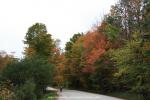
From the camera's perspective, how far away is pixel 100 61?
74688mm

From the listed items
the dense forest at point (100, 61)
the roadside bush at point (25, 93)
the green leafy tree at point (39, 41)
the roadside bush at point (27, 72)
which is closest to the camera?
the roadside bush at point (25, 93)

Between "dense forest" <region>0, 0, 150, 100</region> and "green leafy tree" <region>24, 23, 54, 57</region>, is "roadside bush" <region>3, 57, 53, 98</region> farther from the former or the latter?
"green leafy tree" <region>24, 23, 54, 57</region>

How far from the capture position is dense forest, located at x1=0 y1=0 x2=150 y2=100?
41.5m

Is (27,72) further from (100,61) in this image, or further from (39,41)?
(39,41)

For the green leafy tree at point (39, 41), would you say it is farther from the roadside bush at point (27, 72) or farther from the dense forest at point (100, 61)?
the roadside bush at point (27, 72)

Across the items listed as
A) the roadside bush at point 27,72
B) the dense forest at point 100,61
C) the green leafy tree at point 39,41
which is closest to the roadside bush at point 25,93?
the dense forest at point 100,61

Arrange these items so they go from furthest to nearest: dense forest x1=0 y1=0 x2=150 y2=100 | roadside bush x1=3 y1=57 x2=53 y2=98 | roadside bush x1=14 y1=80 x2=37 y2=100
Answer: dense forest x1=0 y1=0 x2=150 y2=100
roadside bush x1=3 y1=57 x2=53 y2=98
roadside bush x1=14 y1=80 x2=37 y2=100

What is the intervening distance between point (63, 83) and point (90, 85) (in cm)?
2949

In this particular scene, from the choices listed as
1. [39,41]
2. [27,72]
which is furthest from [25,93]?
[39,41]

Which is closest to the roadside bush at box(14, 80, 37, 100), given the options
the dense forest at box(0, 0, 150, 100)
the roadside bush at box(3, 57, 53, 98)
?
the dense forest at box(0, 0, 150, 100)

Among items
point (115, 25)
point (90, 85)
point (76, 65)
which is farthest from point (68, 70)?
point (115, 25)

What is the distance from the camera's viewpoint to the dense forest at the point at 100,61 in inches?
1635

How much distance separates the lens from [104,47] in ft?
245

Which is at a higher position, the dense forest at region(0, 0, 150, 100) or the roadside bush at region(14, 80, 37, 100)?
the dense forest at region(0, 0, 150, 100)
